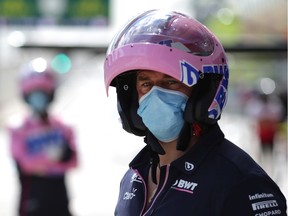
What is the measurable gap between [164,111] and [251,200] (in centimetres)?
44

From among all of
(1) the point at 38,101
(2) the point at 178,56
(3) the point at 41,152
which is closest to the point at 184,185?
(2) the point at 178,56

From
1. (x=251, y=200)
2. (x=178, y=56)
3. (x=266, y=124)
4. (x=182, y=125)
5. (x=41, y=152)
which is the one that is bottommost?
(x=266, y=124)

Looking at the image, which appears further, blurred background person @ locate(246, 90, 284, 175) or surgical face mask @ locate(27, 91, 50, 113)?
blurred background person @ locate(246, 90, 284, 175)

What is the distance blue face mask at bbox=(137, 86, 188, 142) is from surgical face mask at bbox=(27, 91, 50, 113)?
5.07 m

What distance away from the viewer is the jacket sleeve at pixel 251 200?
2.76 meters

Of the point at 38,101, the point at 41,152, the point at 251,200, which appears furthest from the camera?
the point at 38,101

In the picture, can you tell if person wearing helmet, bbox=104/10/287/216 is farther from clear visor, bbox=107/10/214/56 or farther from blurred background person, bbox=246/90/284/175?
blurred background person, bbox=246/90/284/175

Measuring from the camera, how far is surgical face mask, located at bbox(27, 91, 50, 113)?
802 centimetres

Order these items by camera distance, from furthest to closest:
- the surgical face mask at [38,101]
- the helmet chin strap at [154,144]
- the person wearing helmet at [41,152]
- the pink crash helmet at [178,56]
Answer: the surgical face mask at [38,101]
the person wearing helmet at [41,152]
the helmet chin strap at [154,144]
the pink crash helmet at [178,56]

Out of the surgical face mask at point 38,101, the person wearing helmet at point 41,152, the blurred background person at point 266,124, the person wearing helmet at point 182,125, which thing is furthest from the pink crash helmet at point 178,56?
the blurred background person at point 266,124

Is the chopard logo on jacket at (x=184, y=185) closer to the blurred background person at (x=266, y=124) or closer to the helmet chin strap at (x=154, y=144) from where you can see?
the helmet chin strap at (x=154, y=144)

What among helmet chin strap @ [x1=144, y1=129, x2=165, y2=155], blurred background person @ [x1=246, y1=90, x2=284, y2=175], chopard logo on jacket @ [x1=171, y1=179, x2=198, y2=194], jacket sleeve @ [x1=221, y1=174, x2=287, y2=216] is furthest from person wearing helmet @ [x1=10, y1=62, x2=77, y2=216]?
blurred background person @ [x1=246, y1=90, x2=284, y2=175]

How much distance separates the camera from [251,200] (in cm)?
276

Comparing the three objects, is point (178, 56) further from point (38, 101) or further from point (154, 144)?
point (38, 101)
